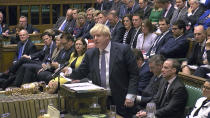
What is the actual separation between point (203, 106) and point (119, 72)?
0.93m

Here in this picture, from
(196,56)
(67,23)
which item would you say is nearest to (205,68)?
(196,56)

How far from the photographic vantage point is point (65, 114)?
14.1 feet

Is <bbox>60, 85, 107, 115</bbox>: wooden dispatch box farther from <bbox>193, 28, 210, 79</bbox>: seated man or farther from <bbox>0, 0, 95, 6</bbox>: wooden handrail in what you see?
<bbox>0, 0, 95, 6</bbox>: wooden handrail

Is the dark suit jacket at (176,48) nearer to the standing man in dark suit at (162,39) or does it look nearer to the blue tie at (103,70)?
the standing man in dark suit at (162,39)

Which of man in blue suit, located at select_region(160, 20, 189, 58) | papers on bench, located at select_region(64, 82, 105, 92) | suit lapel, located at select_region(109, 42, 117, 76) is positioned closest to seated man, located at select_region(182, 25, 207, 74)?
man in blue suit, located at select_region(160, 20, 189, 58)

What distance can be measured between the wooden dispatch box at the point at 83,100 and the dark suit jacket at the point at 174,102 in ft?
2.77

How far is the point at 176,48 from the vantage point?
7031mm

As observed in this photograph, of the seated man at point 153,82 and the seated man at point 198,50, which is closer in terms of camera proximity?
the seated man at point 153,82

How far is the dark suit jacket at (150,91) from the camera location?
5.39 metres

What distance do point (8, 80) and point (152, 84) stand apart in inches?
158

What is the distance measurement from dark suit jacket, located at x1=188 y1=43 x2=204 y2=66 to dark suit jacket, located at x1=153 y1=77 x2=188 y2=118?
1.64 meters

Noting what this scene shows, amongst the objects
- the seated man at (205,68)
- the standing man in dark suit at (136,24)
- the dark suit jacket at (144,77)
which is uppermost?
the standing man in dark suit at (136,24)

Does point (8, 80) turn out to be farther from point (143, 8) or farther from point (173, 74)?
point (173, 74)

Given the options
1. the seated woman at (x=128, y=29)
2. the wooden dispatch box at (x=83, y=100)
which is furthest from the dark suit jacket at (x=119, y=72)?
the seated woman at (x=128, y=29)
